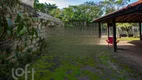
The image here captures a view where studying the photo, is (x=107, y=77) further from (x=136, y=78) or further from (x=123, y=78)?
(x=136, y=78)

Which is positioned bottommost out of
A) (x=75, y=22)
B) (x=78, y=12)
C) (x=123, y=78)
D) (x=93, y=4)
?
(x=123, y=78)

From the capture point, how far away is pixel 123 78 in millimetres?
4090

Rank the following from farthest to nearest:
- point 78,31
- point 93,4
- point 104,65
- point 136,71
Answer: point 93,4 → point 78,31 → point 104,65 → point 136,71

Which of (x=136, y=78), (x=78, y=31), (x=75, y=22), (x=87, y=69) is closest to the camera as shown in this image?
(x=136, y=78)

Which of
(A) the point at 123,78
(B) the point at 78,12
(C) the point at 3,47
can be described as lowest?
(A) the point at 123,78

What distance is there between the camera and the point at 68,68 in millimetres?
5082

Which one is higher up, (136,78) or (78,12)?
(78,12)

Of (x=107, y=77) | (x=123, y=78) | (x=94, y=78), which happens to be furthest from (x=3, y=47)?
(x=123, y=78)

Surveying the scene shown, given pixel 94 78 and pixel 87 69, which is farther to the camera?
pixel 87 69

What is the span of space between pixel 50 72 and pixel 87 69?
124 centimetres

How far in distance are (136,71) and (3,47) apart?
13.3ft

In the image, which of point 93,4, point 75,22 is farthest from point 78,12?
point 93,4

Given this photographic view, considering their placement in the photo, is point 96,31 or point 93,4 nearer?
point 96,31

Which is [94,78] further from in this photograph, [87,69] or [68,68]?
[68,68]
